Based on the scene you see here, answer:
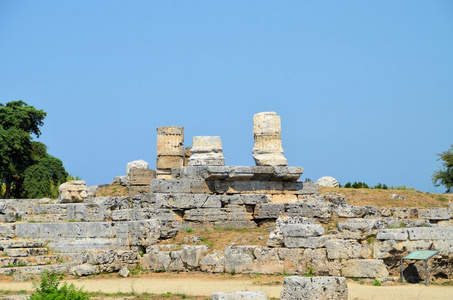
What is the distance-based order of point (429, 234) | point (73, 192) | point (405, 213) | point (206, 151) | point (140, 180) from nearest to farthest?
point (429, 234), point (73, 192), point (405, 213), point (206, 151), point (140, 180)

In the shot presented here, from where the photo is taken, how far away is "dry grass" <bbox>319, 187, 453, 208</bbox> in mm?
27203

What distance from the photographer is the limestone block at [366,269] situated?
1669 cm

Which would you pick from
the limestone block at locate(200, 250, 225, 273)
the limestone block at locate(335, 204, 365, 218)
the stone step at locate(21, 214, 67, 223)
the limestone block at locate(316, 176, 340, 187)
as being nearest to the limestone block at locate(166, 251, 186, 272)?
the limestone block at locate(200, 250, 225, 273)

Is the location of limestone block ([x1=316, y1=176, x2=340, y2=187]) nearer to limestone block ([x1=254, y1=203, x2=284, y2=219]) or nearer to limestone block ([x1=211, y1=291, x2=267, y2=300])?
limestone block ([x1=254, y1=203, x2=284, y2=219])

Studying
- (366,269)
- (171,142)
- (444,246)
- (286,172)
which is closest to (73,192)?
(171,142)

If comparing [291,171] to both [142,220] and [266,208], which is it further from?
[142,220]

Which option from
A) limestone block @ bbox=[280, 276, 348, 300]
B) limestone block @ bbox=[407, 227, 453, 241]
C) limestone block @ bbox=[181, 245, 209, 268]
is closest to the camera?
limestone block @ bbox=[280, 276, 348, 300]

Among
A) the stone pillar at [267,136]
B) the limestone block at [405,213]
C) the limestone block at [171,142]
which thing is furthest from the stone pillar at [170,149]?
the limestone block at [405,213]

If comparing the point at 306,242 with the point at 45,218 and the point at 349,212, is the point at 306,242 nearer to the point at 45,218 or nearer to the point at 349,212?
the point at 349,212

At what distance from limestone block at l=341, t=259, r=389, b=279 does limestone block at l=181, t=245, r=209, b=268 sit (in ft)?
11.5

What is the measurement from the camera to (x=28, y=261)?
61.4 feet

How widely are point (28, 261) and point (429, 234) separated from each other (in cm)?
950

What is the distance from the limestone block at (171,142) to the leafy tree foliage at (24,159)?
12223 millimetres

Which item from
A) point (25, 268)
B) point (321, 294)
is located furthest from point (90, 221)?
point (321, 294)
